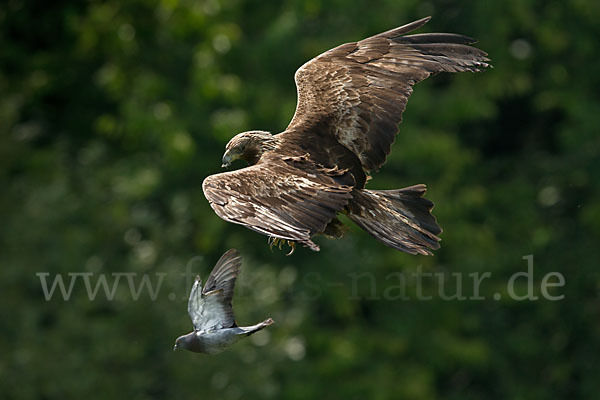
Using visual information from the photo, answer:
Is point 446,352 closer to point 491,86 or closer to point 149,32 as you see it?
point 491,86

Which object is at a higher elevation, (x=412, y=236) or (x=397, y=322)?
(x=412, y=236)

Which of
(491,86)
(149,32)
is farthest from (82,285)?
(491,86)

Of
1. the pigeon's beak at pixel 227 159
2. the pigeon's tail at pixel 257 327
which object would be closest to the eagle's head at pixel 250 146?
the pigeon's beak at pixel 227 159

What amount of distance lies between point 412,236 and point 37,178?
1036cm

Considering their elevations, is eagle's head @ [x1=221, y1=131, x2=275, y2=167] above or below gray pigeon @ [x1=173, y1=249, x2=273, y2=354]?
above

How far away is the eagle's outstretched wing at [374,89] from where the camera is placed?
8102 mm

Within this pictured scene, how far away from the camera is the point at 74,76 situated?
1894 cm

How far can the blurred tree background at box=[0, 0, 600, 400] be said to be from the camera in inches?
615

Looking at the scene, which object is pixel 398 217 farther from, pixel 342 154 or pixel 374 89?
pixel 374 89

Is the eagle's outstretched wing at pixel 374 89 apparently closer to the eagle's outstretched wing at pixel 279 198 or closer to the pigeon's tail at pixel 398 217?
the pigeon's tail at pixel 398 217

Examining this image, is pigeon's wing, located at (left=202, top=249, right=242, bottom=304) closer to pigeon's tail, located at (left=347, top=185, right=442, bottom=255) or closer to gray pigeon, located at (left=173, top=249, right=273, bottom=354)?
gray pigeon, located at (left=173, top=249, right=273, bottom=354)

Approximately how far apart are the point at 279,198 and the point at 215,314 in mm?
677

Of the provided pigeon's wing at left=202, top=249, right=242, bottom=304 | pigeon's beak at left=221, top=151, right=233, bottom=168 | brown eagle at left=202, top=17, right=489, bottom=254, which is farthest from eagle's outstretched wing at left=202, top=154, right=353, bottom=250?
pigeon's wing at left=202, top=249, right=242, bottom=304

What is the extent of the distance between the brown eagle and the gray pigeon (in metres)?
0.30
